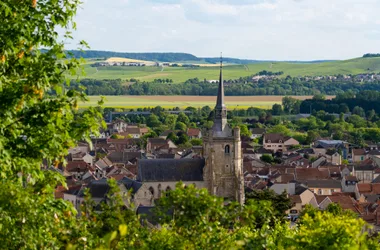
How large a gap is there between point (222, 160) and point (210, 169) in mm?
1105

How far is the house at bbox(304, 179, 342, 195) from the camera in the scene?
237ft

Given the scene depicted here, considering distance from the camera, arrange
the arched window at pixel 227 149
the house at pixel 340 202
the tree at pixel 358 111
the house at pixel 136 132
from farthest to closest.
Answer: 1. the tree at pixel 358 111
2. the house at pixel 136 132
3. the house at pixel 340 202
4. the arched window at pixel 227 149

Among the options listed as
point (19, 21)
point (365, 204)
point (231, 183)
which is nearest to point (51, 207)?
point (19, 21)

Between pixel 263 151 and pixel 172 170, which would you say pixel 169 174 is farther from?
pixel 263 151

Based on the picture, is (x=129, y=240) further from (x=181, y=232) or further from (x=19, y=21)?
(x=19, y=21)

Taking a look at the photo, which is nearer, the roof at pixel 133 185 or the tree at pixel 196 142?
the roof at pixel 133 185

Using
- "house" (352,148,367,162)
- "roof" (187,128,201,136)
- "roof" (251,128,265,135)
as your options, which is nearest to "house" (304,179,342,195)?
"house" (352,148,367,162)

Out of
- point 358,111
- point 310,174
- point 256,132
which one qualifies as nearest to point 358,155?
point 310,174

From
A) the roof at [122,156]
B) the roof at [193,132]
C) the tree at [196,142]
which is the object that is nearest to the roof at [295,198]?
the roof at [122,156]

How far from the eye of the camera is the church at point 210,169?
56.0 meters

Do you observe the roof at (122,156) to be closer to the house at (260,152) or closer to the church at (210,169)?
the house at (260,152)

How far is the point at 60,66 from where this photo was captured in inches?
561

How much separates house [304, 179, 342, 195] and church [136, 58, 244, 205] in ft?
55.1

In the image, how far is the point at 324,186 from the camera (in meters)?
72.7
